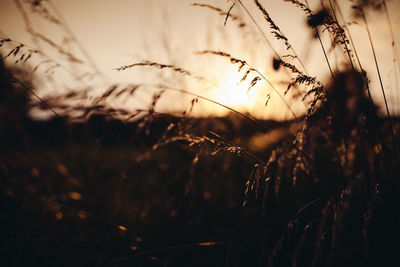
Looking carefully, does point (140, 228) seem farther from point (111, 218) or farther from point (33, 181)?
point (33, 181)

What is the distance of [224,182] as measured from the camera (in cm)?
208

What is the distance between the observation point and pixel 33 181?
237 centimetres

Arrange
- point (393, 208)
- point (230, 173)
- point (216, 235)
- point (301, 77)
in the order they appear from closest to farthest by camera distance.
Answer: point (301, 77) → point (393, 208) → point (216, 235) → point (230, 173)

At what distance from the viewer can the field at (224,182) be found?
934 mm

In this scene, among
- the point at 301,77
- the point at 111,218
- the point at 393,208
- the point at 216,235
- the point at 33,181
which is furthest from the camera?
the point at 33,181

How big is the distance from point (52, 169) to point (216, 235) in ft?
5.61

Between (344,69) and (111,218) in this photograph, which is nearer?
(344,69)

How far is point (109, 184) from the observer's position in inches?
83.8

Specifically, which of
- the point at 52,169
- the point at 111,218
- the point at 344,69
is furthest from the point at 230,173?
the point at 52,169

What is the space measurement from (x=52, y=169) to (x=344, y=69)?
257cm

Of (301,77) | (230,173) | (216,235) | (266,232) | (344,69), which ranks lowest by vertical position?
(216,235)

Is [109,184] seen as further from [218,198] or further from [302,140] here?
[302,140]

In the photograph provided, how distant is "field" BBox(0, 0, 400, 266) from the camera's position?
36.8 inches

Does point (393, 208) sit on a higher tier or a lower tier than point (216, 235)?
higher
